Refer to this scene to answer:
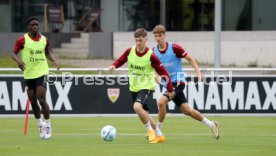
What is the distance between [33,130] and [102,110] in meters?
4.32

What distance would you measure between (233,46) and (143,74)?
64.2 feet

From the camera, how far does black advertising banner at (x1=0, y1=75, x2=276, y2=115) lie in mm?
24359

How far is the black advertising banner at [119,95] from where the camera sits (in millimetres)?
24359

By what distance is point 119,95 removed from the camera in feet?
80.6

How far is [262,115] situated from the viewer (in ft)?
80.2

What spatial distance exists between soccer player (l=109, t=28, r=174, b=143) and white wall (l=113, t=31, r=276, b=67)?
1925 cm

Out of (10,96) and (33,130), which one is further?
(10,96)

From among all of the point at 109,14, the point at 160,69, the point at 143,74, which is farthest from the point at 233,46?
the point at 160,69

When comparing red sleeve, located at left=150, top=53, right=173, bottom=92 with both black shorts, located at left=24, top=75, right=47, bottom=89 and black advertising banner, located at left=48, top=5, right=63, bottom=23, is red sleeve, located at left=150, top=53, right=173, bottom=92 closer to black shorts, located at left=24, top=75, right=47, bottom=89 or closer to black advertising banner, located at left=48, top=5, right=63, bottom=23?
black shorts, located at left=24, top=75, right=47, bottom=89

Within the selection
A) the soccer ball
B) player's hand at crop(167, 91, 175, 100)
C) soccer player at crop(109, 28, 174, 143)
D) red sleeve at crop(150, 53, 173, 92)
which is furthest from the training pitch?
red sleeve at crop(150, 53, 173, 92)

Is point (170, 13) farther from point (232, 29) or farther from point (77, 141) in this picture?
point (77, 141)

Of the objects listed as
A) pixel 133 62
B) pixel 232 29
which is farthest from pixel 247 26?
pixel 133 62

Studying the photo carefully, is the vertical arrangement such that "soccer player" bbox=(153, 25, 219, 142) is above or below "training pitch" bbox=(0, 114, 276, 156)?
above

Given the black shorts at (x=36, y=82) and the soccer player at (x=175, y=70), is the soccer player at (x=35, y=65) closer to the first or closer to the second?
the black shorts at (x=36, y=82)
